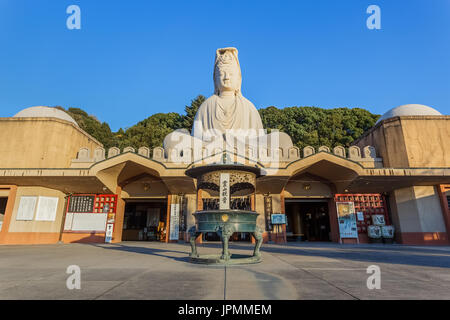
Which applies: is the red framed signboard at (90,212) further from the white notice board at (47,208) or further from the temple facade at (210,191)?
the white notice board at (47,208)

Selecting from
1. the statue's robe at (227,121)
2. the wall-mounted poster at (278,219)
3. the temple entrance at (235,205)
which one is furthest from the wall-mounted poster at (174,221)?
the wall-mounted poster at (278,219)

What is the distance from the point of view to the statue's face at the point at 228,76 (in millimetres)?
19609

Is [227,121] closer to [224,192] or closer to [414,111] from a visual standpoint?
[224,192]

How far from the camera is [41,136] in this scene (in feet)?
50.1

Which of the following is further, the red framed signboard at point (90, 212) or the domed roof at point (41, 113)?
the domed roof at point (41, 113)

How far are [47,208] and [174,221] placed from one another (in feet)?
25.2

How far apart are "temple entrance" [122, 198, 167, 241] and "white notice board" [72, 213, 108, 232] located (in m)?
4.76

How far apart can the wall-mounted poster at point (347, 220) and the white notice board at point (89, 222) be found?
47.9 ft

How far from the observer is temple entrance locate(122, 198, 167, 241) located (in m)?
20.4

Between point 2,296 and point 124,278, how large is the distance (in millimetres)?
1578

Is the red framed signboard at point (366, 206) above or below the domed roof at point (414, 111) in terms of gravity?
below
